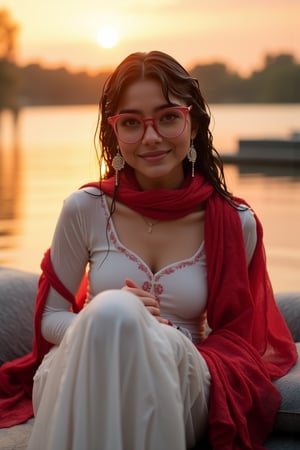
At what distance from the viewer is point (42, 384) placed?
94.3 inches

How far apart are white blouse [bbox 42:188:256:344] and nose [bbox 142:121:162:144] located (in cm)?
25

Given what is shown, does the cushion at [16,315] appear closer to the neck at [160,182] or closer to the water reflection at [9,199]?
the neck at [160,182]

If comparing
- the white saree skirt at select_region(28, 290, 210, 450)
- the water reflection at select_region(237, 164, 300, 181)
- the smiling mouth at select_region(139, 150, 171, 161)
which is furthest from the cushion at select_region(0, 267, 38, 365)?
the water reflection at select_region(237, 164, 300, 181)

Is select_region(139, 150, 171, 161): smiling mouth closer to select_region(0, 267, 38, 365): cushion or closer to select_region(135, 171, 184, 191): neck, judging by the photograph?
select_region(135, 171, 184, 191): neck

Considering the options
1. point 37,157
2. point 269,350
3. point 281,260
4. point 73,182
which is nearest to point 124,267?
point 269,350

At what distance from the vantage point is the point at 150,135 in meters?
2.43

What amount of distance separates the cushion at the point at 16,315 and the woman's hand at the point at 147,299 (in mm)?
932

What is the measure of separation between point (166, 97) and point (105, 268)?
460 millimetres

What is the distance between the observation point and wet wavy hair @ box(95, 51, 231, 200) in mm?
2441

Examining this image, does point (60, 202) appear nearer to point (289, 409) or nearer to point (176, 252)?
point (176, 252)

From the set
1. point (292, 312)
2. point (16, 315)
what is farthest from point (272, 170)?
point (16, 315)

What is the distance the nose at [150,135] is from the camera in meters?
2.43

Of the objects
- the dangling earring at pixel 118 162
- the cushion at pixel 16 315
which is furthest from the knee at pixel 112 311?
the cushion at pixel 16 315

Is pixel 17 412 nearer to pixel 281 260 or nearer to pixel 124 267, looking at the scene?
pixel 124 267
